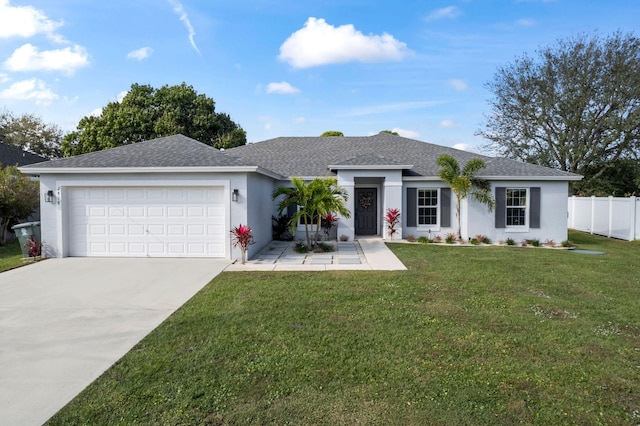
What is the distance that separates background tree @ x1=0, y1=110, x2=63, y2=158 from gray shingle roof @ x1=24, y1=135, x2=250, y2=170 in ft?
105

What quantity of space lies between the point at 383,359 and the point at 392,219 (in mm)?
10808

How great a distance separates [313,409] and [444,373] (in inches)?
59.0

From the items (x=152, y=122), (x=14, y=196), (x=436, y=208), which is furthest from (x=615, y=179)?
(x=14, y=196)

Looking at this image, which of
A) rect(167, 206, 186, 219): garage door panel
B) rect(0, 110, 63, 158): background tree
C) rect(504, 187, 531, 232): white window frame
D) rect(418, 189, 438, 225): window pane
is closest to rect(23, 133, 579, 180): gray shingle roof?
rect(504, 187, 531, 232): white window frame

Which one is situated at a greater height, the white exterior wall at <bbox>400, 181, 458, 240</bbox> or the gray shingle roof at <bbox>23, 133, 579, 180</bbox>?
the gray shingle roof at <bbox>23, 133, 579, 180</bbox>

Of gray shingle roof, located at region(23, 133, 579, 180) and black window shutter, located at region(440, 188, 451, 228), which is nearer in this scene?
gray shingle roof, located at region(23, 133, 579, 180)

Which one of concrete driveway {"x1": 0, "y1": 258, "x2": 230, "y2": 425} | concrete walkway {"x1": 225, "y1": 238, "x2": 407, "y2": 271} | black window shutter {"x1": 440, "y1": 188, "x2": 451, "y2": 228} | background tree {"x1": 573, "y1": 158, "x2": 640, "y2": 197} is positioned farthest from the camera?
background tree {"x1": 573, "y1": 158, "x2": 640, "y2": 197}

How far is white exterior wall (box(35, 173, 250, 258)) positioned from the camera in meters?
10.9

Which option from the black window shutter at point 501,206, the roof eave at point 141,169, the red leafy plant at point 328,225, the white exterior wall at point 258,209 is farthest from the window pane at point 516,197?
the roof eave at point 141,169

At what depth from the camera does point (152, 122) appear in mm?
30141

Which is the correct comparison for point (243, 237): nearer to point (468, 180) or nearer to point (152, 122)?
point (468, 180)

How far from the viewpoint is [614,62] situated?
90.5ft

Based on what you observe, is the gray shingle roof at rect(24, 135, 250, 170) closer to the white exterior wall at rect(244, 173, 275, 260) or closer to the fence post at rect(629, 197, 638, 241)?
the white exterior wall at rect(244, 173, 275, 260)

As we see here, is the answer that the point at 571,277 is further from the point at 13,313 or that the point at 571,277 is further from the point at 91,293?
the point at 13,313
